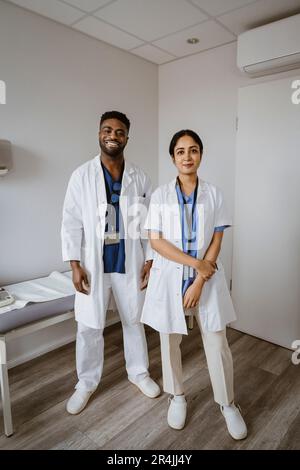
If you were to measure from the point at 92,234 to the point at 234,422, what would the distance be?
122 cm

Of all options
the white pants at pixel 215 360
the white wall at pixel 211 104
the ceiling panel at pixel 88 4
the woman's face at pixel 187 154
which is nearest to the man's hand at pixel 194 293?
the white pants at pixel 215 360

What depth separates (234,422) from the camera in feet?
5.44

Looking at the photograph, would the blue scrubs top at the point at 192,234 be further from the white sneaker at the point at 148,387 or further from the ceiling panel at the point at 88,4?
the ceiling panel at the point at 88,4

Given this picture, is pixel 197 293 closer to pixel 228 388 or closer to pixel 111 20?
pixel 228 388

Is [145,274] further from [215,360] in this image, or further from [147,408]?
[147,408]

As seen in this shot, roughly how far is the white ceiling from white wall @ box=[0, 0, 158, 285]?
142mm

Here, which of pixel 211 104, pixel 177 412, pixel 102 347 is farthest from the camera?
pixel 211 104

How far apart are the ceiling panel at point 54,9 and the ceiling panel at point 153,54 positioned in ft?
2.25

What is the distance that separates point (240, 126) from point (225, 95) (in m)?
0.36

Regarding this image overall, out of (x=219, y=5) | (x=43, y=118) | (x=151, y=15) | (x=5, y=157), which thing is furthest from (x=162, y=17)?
(x=5, y=157)

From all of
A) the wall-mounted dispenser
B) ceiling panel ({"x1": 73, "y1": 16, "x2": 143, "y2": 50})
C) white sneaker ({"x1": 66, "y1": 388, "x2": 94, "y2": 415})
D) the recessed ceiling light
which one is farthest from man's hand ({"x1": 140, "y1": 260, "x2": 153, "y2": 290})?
the recessed ceiling light

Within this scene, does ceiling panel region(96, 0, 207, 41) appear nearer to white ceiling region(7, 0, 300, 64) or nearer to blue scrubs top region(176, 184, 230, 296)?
white ceiling region(7, 0, 300, 64)

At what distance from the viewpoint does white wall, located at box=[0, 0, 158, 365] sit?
2.13 metres

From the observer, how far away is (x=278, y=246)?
2518 millimetres
